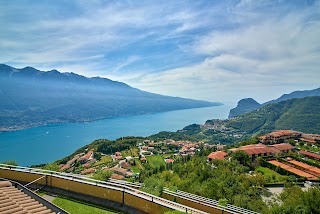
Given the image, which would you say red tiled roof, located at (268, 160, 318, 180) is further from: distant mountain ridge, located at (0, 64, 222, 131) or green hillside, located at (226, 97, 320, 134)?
distant mountain ridge, located at (0, 64, 222, 131)

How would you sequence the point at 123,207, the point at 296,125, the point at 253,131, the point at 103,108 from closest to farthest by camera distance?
1. the point at 123,207
2. the point at 296,125
3. the point at 253,131
4. the point at 103,108

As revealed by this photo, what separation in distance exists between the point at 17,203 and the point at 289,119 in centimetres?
7794

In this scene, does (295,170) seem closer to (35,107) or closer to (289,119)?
(289,119)

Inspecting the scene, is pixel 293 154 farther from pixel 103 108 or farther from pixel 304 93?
pixel 304 93

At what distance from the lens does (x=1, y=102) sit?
113 meters

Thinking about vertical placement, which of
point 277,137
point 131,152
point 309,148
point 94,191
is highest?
point 94,191

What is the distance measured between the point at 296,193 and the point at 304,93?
222m

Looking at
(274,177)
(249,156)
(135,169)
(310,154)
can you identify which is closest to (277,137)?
(310,154)

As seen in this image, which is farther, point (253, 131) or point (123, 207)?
point (253, 131)

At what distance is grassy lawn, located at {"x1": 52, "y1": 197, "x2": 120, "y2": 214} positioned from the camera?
5129mm

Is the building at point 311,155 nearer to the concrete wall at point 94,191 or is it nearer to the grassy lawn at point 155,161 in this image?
the grassy lawn at point 155,161

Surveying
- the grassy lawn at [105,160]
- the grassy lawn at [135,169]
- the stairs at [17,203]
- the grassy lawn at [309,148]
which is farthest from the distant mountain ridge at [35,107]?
the stairs at [17,203]

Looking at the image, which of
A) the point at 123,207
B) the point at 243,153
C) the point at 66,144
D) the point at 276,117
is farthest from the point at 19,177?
the point at 276,117

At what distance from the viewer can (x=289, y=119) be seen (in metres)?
69.2
